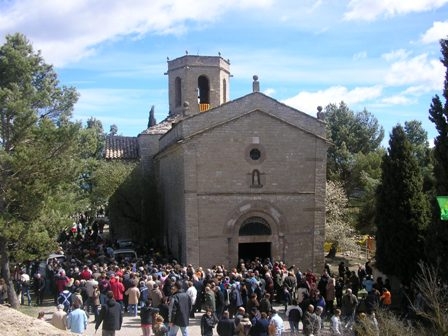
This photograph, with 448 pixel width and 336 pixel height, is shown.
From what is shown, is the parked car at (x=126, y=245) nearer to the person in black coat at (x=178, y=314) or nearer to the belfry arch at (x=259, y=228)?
the belfry arch at (x=259, y=228)

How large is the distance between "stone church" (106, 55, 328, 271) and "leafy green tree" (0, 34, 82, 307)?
23.7ft

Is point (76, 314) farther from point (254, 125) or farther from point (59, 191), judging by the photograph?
point (254, 125)

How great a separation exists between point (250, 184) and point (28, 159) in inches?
440

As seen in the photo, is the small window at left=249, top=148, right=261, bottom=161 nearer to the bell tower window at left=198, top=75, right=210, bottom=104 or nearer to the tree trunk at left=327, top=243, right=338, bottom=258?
the tree trunk at left=327, top=243, right=338, bottom=258

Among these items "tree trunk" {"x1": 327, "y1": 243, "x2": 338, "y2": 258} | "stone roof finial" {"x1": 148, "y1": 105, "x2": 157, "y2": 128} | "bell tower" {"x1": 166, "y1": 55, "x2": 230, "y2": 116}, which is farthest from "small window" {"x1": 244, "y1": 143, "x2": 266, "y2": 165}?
"stone roof finial" {"x1": 148, "y1": 105, "x2": 157, "y2": 128}

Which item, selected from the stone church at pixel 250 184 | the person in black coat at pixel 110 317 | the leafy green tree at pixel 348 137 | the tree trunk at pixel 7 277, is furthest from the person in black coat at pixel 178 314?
the leafy green tree at pixel 348 137

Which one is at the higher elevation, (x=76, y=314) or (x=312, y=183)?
(x=312, y=183)

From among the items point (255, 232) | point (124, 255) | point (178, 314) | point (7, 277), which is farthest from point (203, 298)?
point (124, 255)

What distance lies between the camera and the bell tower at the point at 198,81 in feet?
113

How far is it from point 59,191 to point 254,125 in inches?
393

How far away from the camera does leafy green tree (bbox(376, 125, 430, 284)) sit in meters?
19.3

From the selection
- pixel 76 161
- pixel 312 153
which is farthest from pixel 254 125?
pixel 76 161

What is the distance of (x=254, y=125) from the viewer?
2562 cm

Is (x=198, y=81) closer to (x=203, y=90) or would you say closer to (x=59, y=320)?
(x=203, y=90)
